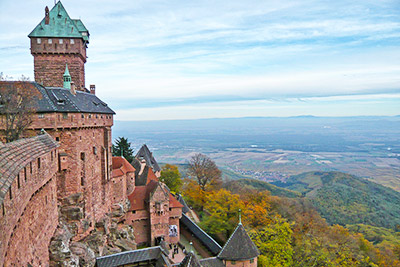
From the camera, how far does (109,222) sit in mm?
26562

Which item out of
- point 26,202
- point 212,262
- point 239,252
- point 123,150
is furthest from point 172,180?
point 26,202

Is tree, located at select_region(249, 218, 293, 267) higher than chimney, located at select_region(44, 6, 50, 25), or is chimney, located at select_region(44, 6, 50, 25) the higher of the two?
chimney, located at select_region(44, 6, 50, 25)

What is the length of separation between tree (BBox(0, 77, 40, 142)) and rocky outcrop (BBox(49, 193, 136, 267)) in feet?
19.0

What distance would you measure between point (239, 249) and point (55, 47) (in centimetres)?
2228

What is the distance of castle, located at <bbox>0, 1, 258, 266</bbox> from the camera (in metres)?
10.8

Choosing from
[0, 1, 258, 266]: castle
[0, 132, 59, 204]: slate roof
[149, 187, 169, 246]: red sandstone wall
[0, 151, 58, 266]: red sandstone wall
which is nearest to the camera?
[0, 132, 59, 204]: slate roof

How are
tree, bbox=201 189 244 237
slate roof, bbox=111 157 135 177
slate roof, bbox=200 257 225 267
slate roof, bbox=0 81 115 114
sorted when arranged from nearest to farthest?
1. slate roof, bbox=0 81 115 114
2. slate roof, bbox=200 257 225 267
3. slate roof, bbox=111 157 135 177
4. tree, bbox=201 189 244 237

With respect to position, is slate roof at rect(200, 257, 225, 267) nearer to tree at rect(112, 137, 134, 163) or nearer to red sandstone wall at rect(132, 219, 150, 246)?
red sandstone wall at rect(132, 219, 150, 246)

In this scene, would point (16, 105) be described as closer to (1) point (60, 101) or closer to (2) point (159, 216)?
(1) point (60, 101)

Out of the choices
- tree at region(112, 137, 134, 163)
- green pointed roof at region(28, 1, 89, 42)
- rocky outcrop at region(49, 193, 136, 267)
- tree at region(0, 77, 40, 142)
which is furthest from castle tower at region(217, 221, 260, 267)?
tree at region(112, 137, 134, 163)

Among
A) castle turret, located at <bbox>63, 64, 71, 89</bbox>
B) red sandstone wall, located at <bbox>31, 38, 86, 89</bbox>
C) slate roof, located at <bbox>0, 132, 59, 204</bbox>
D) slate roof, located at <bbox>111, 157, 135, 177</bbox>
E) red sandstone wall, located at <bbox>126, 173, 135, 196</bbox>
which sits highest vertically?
red sandstone wall, located at <bbox>31, 38, 86, 89</bbox>

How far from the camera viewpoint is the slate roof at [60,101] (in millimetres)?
19728

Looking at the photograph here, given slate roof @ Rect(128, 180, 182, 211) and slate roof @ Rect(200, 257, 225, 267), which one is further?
slate roof @ Rect(128, 180, 182, 211)

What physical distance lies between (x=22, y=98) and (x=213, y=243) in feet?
66.7
